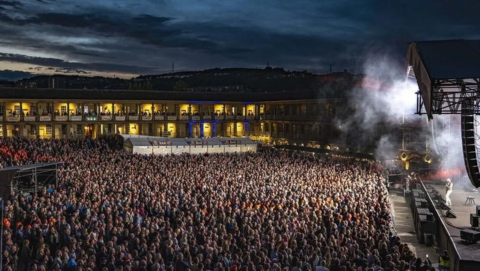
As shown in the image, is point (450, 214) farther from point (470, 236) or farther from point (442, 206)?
point (470, 236)

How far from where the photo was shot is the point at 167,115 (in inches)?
2190

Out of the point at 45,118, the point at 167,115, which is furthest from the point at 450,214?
the point at 45,118

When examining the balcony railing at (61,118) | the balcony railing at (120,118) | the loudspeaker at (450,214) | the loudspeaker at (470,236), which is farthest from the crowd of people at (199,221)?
the balcony railing at (120,118)

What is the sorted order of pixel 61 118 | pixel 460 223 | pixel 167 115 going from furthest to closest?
pixel 167 115
pixel 61 118
pixel 460 223

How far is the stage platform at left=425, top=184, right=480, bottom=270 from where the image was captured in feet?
43.0

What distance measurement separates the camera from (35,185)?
1962cm

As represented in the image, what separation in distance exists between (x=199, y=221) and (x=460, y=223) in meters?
9.79

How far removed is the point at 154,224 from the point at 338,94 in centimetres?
3661

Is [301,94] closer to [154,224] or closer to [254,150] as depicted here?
[254,150]

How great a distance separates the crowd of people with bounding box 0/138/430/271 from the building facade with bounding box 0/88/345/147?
915 inches

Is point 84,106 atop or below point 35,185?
atop

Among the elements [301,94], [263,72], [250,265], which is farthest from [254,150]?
[263,72]

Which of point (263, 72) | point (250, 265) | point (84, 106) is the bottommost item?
point (250, 265)

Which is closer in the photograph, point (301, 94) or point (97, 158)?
point (97, 158)
